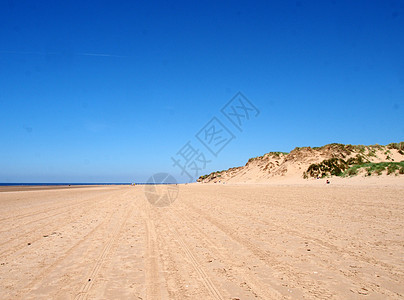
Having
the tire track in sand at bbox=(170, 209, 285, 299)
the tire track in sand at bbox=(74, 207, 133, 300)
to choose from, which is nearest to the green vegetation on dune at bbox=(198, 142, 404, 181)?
the tire track in sand at bbox=(170, 209, 285, 299)

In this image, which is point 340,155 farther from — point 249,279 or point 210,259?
point 249,279

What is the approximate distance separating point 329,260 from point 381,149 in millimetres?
44852

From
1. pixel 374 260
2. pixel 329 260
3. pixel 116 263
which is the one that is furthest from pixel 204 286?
pixel 374 260

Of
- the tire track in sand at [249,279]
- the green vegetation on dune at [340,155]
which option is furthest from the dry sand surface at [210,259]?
the green vegetation on dune at [340,155]

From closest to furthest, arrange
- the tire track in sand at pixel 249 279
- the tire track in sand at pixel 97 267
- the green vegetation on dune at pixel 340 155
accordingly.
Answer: the tire track in sand at pixel 249 279, the tire track in sand at pixel 97 267, the green vegetation on dune at pixel 340 155

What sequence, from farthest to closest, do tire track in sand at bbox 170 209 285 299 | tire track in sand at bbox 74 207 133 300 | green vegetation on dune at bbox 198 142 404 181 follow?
green vegetation on dune at bbox 198 142 404 181 < tire track in sand at bbox 74 207 133 300 < tire track in sand at bbox 170 209 285 299

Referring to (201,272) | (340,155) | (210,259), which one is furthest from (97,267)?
(340,155)

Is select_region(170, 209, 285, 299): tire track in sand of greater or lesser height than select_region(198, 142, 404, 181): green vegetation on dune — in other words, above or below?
below

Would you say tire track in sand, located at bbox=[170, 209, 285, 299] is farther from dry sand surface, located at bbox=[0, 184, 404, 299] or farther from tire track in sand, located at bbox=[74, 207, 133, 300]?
tire track in sand, located at bbox=[74, 207, 133, 300]

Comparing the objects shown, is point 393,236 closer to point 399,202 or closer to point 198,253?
point 198,253

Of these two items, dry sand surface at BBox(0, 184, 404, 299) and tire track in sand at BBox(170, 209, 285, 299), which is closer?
tire track in sand at BBox(170, 209, 285, 299)

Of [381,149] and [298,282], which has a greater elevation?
[381,149]

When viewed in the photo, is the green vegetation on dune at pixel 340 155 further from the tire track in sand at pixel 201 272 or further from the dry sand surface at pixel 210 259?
the tire track in sand at pixel 201 272

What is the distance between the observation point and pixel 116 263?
4926mm
